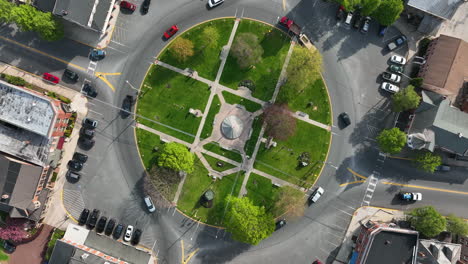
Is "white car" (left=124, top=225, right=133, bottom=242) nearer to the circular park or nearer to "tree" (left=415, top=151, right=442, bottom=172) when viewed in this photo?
the circular park

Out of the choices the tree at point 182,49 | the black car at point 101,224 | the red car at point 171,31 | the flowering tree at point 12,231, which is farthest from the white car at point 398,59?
the flowering tree at point 12,231

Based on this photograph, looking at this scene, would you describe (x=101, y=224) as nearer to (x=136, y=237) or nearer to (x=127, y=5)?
(x=136, y=237)

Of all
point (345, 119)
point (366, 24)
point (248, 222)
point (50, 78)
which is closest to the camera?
point (248, 222)

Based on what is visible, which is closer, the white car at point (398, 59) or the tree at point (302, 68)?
the tree at point (302, 68)

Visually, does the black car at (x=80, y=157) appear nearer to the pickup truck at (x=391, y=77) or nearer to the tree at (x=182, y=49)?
the tree at (x=182, y=49)

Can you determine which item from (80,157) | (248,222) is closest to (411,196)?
(248,222)

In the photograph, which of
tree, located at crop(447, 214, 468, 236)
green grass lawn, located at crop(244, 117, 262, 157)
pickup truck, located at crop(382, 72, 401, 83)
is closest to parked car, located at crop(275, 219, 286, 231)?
green grass lawn, located at crop(244, 117, 262, 157)
